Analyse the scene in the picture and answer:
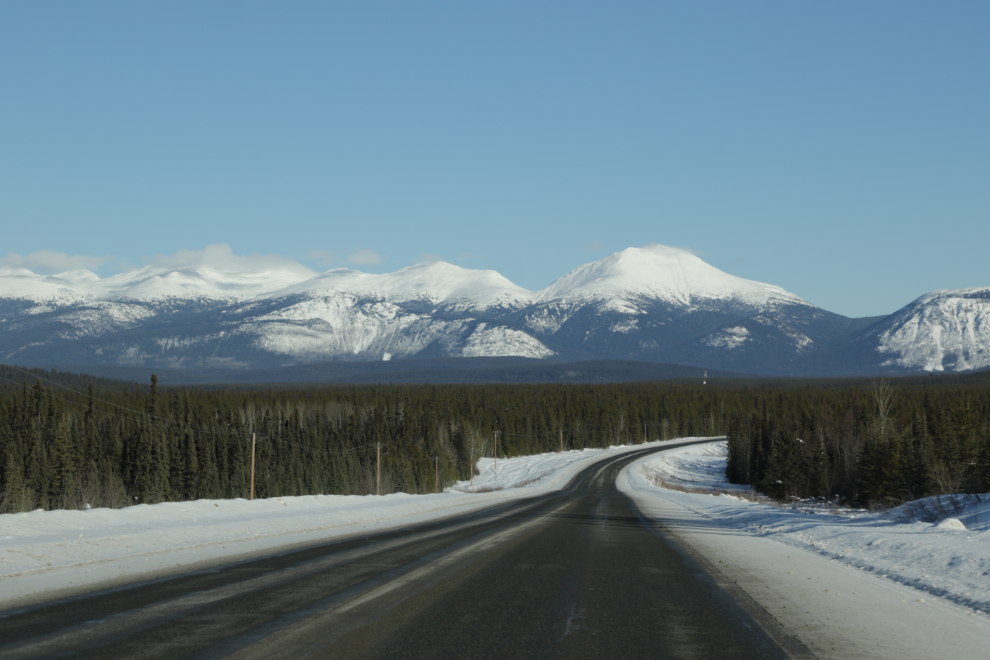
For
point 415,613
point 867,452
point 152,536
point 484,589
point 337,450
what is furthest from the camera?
point 337,450

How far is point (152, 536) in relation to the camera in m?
20.2

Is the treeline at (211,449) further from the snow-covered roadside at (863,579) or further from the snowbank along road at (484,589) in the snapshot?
the snow-covered roadside at (863,579)

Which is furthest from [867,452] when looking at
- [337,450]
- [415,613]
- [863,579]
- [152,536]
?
[337,450]

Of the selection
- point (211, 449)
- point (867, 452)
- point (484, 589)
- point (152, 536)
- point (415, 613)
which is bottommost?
point (211, 449)

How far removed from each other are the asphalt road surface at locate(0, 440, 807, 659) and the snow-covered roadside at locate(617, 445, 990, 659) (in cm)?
68

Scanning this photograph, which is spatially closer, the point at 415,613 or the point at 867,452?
the point at 415,613

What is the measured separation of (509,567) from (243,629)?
275 inches

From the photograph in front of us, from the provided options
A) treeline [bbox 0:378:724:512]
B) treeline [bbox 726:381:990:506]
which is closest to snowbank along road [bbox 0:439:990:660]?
treeline [bbox 726:381:990:506]

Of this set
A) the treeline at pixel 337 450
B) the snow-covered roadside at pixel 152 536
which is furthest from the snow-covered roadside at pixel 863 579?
the treeline at pixel 337 450

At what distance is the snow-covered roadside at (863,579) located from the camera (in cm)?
965

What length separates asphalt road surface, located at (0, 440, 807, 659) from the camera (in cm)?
873

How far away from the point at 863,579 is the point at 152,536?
16278 millimetres

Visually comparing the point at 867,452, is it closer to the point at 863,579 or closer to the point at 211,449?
the point at 863,579

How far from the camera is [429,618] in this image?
33.9 ft
